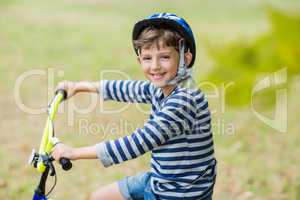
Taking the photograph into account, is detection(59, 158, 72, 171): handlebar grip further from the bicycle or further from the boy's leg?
the boy's leg

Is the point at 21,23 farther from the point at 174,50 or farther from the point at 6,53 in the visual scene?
the point at 174,50

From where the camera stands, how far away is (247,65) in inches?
36.8

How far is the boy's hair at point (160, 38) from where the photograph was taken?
2.51 m

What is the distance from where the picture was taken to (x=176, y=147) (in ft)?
8.17

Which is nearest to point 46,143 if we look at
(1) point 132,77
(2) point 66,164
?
(2) point 66,164

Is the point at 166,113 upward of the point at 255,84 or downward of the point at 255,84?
downward

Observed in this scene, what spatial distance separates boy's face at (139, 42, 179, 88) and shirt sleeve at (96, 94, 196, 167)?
0.54 feet

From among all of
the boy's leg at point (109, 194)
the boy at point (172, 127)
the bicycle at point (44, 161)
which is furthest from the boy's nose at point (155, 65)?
the boy's leg at point (109, 194)

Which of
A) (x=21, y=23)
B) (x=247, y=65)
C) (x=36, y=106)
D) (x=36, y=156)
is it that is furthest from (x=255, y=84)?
(x=21, y=23)

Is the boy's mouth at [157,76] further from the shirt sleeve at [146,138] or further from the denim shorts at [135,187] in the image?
the denim shorts at [135,187]

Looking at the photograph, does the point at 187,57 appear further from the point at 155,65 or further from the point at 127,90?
the point at 127,90

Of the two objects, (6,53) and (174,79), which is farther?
(6,53)

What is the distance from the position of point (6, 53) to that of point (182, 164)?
28.6 feet

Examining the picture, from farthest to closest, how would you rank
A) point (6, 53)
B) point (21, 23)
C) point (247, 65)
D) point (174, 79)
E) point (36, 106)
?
point (21, 23) → point (6, 53) → point (36, 106) → point (174, 79) → point (247, 65)
